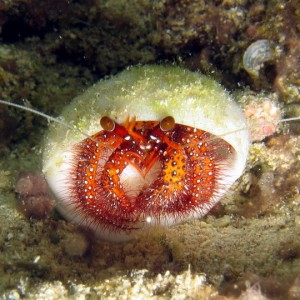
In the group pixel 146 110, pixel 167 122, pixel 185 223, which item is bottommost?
pixel 185 223

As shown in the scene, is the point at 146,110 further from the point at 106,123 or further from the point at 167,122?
the point at 106,123

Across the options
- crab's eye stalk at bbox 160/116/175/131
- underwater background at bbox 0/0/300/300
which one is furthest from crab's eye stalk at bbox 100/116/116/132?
underwater background at bbox 0/0/300/300

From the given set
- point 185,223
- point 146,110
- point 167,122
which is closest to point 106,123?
point 146,110

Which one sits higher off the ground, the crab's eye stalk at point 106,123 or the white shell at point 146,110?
the white shell at point 146,110

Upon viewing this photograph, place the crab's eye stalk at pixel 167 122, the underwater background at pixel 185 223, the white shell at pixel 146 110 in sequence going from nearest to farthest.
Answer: the underwater background at pixel 185 223
the crab's eye stalk at pixel 167 122
the white shell at pixel 146 110

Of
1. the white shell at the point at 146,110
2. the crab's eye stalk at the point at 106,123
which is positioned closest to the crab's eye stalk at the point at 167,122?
the white shell at the point at 146,110

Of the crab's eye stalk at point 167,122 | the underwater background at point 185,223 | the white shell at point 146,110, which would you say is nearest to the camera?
the underwater background at point 185,223

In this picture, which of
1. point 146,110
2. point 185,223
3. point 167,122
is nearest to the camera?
point 167,122

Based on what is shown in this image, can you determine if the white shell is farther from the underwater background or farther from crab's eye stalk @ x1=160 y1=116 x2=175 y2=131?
the underwater background

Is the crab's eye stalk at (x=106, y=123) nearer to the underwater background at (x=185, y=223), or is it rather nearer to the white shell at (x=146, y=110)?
the white shell at (x=146, y=110)

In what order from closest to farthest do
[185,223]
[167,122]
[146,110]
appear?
[167,122], [146,110], [185,223]
